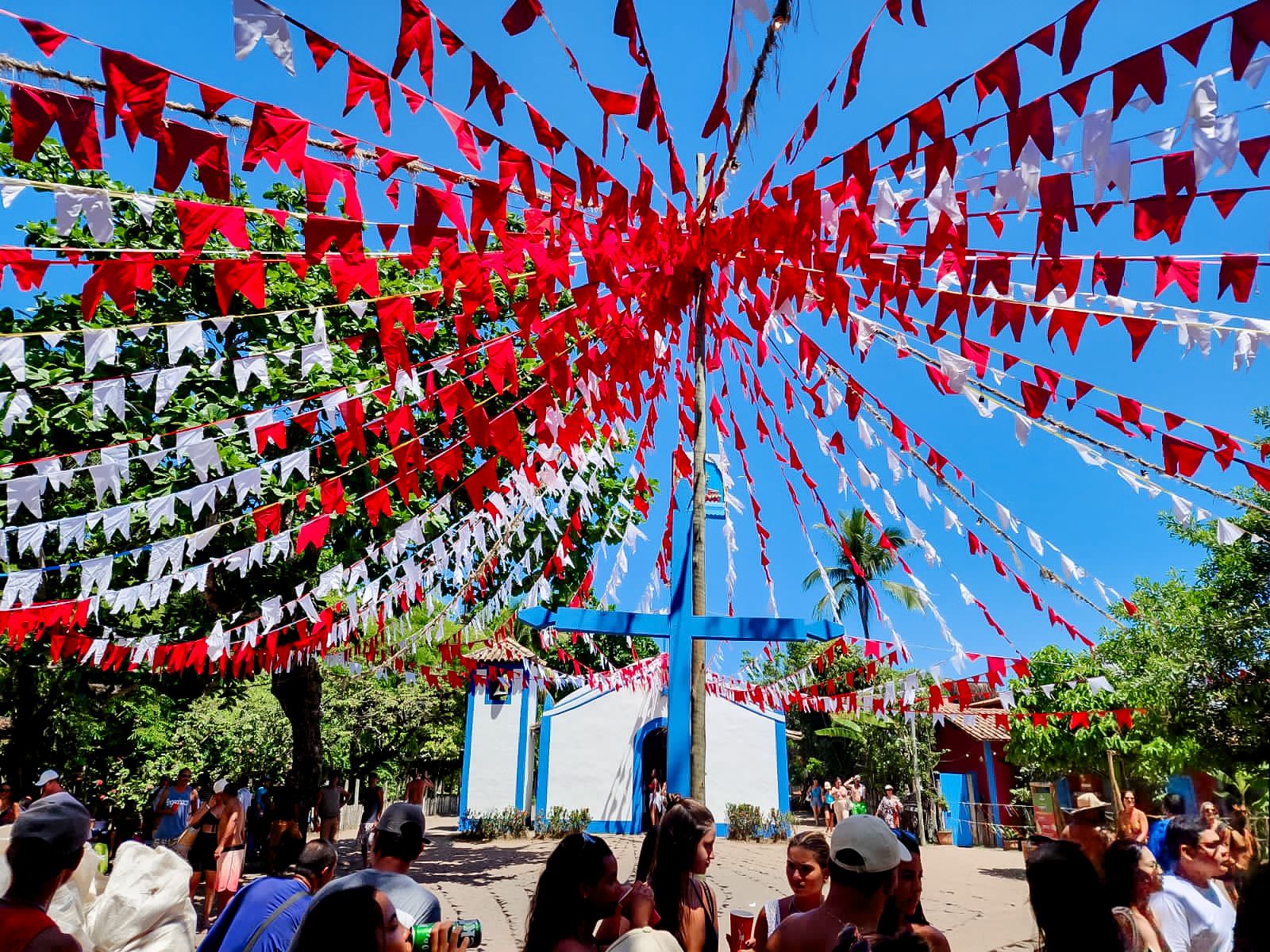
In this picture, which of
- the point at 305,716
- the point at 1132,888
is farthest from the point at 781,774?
the point at 1132,888

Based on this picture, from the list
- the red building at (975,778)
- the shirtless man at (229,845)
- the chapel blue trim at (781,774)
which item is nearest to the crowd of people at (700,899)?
the shirtless man at (229,845)

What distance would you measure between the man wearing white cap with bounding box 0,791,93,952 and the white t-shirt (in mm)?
4454

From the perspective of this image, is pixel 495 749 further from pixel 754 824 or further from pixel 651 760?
pixel 754 824

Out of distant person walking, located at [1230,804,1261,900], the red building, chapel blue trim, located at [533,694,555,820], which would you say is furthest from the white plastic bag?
the red building

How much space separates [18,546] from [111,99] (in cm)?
522

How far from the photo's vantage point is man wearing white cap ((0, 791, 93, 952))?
2520mm

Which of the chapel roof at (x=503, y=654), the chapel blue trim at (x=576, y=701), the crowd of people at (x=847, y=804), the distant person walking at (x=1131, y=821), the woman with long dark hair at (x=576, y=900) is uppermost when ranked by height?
the chapel roof at (x=503, y=654)

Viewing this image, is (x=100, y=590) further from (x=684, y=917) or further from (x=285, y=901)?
(x=684, y=917)

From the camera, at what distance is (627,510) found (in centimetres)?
1019

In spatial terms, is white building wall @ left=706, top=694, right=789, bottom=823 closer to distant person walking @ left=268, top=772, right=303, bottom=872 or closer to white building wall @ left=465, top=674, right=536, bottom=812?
white building wall @ left=465, top=674, right=536, bottom=812

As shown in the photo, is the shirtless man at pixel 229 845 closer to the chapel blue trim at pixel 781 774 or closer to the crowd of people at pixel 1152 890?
the crowd of people at pixel 1152 890

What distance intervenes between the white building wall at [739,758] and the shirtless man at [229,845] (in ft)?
41.8

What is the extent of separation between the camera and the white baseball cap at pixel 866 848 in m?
2.70

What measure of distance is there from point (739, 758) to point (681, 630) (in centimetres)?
1504
